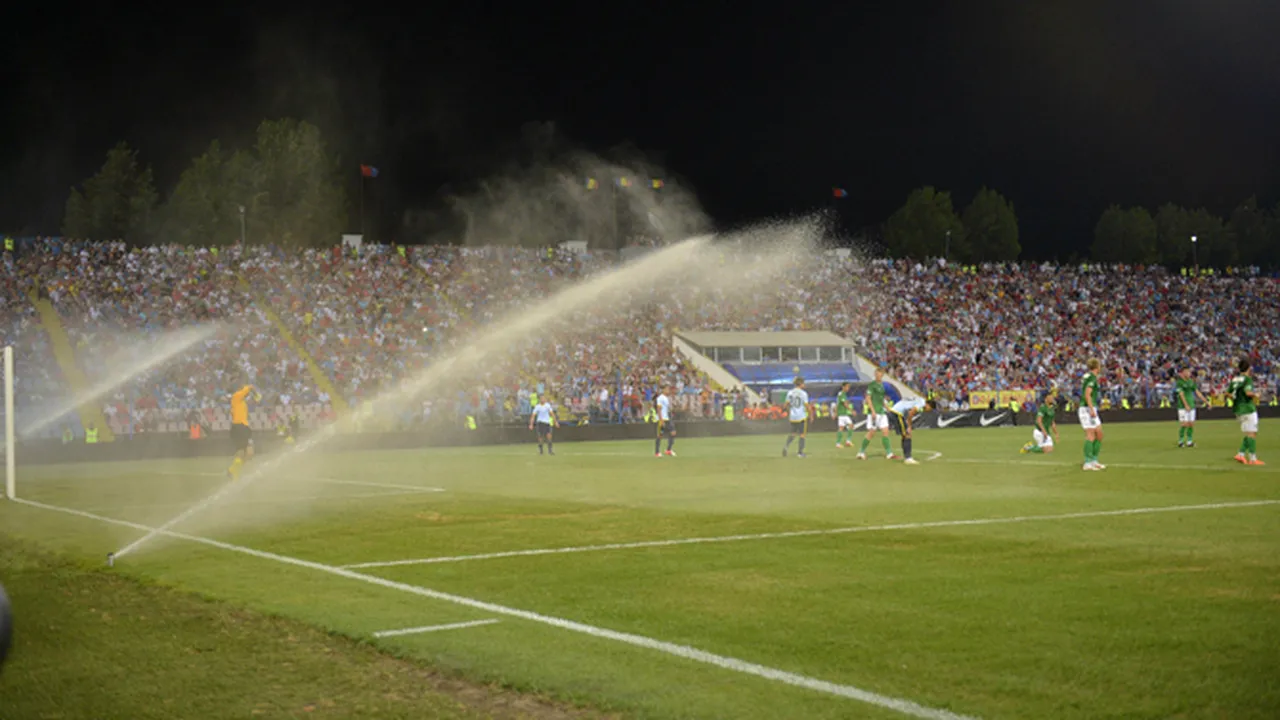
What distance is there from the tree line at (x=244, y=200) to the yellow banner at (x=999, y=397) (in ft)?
156

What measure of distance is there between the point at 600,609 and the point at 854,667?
2.80 metres

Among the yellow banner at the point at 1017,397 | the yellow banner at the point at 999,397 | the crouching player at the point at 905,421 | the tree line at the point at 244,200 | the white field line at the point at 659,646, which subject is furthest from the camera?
the tree line at the point at 244,200

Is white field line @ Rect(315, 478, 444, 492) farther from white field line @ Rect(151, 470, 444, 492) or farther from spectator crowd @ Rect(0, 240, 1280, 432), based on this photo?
spectator crowd @ Rect(0, 240, 1280, 432)

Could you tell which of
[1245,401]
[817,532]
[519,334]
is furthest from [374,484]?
[519,334]

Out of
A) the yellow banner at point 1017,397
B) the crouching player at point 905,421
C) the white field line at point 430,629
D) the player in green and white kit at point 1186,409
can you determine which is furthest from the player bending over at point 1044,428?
the yellow banner at point 1017,397

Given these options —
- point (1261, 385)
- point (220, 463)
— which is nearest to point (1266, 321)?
point (1261, 385)

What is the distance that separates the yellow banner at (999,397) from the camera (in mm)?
57812

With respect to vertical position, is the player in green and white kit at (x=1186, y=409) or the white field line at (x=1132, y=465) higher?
the player in green and white kit at (x=1186, y=409)

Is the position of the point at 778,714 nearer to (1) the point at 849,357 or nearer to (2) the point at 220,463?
(2) the point at 220,463

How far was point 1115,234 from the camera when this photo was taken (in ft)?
398

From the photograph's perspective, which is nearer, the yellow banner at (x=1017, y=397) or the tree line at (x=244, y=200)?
the yellow banner at (x=1017, y=397)

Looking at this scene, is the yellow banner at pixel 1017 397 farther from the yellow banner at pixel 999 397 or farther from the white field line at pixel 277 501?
the white field line at pixel 277 501

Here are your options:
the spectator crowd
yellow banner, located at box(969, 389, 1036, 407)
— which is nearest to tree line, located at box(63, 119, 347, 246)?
the spectator crowd

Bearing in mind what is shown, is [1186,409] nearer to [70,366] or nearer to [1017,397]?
[1017,397]
